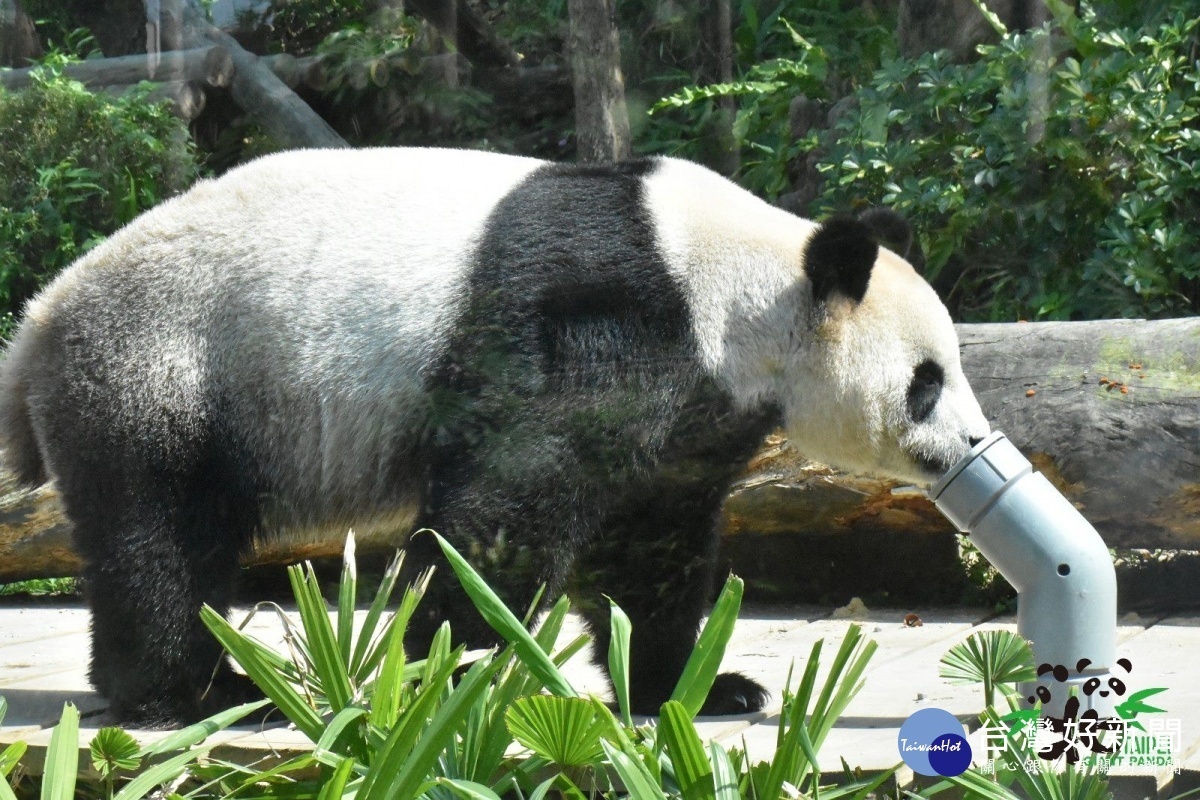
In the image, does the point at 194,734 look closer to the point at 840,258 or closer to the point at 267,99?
the point at 267,99

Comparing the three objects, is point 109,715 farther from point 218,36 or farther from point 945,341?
point 945,341

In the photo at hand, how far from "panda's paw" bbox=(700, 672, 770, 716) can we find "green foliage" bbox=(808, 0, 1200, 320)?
Result: 101 cm

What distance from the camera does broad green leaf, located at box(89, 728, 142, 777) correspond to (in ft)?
7.15

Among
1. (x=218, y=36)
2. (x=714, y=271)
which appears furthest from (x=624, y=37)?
(x=218, y=36)

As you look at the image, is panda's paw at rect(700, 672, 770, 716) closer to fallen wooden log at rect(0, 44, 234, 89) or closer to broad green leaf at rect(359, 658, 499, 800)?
broad green leaf at rect(359, 658, 499, 800)

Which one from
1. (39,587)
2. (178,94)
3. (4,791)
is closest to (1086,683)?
(4,791)

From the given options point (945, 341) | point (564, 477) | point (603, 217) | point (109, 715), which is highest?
point (603, 217)

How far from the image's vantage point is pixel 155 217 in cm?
281

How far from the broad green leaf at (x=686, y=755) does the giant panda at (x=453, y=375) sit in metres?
0.72

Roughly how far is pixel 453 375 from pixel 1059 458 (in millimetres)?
1439

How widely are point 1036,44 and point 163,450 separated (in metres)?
1.85

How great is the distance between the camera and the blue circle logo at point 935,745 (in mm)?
1957

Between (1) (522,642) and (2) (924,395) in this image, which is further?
(2) (924,395)

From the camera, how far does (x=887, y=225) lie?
249 cm
